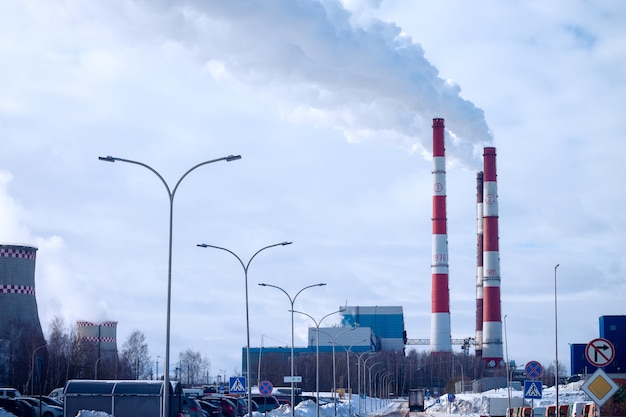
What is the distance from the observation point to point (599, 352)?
1717 cm

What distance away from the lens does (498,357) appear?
327 feet

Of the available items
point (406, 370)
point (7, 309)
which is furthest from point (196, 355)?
point (7, 309)

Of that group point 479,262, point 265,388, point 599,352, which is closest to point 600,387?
point 599,352

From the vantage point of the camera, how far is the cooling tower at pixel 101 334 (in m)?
86.1

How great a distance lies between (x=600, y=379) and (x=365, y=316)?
125304 millimetres

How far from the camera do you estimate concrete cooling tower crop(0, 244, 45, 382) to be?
66.4m

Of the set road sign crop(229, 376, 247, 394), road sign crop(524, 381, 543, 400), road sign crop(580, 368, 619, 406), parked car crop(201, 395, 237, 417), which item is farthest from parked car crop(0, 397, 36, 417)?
road sign crop(580, 368, 619, 406)

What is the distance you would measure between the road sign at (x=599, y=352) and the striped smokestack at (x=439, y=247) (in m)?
72.2

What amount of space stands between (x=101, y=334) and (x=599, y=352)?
246 feet

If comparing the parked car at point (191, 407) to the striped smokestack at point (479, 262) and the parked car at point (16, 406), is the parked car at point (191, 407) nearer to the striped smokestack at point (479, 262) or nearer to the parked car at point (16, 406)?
the parked car at point (16, 406)

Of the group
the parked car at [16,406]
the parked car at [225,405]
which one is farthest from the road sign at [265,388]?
the parked car at [16,406]

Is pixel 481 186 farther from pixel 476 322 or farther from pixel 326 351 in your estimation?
pixel 326 351

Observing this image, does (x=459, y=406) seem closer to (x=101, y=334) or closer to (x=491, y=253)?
(x=491, y=253)

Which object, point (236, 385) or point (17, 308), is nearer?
point (236, 385)
